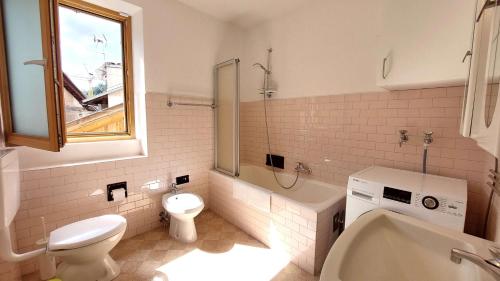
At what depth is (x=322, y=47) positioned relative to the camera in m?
2.19

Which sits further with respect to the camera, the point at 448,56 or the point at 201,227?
the point at 201,227

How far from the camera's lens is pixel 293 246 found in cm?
177

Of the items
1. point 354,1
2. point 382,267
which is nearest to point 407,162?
point 382,267

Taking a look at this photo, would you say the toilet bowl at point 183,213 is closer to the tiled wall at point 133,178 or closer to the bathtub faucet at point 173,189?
the bathtub faucet at point 173,189

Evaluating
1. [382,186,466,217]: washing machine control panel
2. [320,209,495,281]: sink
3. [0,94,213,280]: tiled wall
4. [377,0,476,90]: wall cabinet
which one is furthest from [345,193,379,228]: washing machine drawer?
[0,94,213,280]: tiled wall

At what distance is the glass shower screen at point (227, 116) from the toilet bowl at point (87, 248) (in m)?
1.23

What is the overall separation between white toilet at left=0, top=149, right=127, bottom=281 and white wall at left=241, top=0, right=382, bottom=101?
87.1 inches

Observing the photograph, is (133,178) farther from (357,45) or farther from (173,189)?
(357,45)

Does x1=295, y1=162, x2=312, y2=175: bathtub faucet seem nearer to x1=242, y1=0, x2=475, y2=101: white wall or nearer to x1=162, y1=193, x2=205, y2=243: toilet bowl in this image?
x1=242, y1=0, x2=475, y2=101: white wall

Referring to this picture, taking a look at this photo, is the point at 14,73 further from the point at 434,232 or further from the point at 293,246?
the point at 434,232

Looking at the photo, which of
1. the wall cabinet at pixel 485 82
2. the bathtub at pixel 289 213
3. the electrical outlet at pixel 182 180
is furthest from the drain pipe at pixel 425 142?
the electrical outlet at pixel 182 180

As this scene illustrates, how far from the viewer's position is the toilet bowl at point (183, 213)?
6.31 feet

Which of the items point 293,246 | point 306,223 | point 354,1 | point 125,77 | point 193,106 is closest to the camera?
point 306,223

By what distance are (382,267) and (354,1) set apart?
2.18m
